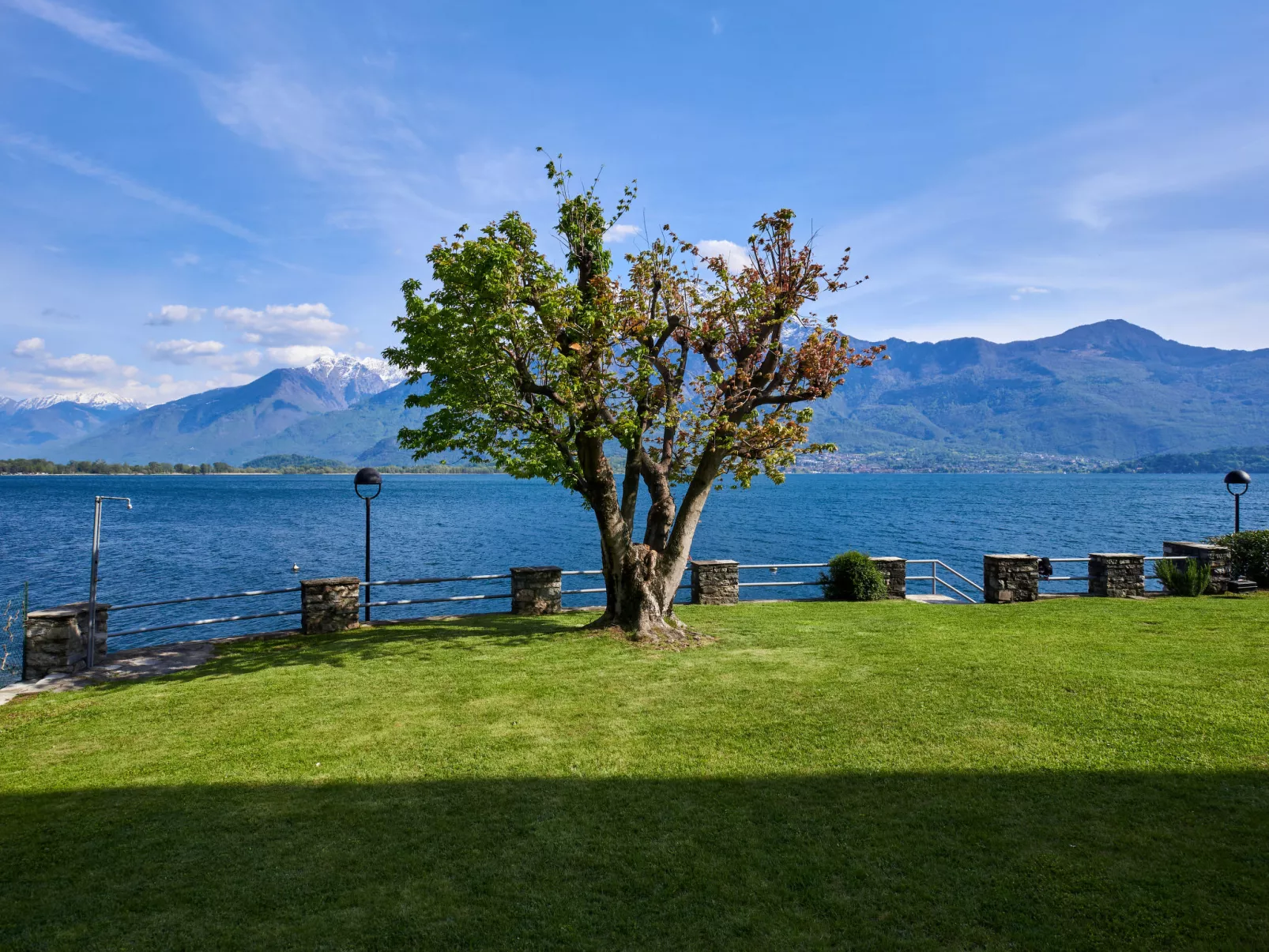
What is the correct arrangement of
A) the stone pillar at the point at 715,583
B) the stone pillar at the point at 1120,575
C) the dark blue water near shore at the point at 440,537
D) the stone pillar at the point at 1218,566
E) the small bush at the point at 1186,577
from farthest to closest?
the dark blue water near shore at the point at 440,537 < the stone pillar at the point at 1218,566 < the stone pillar at the point at 1120,575 < the small bush at the point at 1186,577 < the stone pillar at the point at 715,583

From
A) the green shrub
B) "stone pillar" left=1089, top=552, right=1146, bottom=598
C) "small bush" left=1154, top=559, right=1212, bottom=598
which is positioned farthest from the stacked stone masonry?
the green shrub

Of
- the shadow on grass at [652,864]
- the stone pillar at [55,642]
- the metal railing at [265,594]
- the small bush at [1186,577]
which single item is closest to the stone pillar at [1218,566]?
the small bush at [1186,577]

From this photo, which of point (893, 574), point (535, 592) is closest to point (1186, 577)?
point (893, 574)

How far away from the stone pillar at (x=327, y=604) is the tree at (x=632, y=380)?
3.40 meters

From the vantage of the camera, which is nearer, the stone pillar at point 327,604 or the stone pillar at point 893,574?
the stone pillar at point 327,604

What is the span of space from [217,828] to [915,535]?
57.4 meters

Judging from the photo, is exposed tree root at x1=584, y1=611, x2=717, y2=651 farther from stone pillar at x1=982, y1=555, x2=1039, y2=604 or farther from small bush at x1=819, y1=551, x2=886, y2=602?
stone pillar at x1=982, y1=555, x2=1039, y2=604

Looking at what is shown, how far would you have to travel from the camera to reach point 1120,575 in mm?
18062

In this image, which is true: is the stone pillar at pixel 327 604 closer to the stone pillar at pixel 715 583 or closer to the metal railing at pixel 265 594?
the metal railing at pixel 265 594

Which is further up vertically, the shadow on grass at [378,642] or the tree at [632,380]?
the tree at [632,380]

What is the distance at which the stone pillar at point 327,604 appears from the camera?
14578mm

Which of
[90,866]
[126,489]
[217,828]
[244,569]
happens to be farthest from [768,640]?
[126,489]

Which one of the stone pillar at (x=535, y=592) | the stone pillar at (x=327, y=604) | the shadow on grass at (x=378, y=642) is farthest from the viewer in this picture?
the stone pillar at (x=535, y=592)

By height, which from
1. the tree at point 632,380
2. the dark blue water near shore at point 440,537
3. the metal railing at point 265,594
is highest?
the tree at point 632,380
